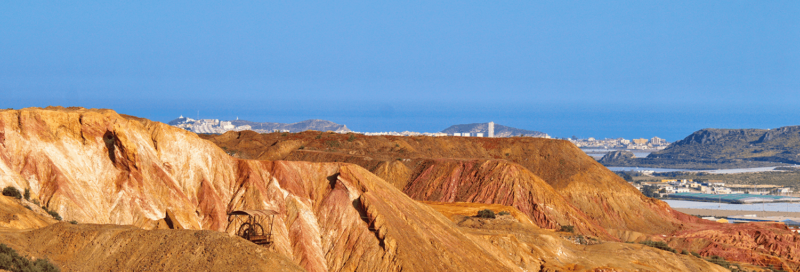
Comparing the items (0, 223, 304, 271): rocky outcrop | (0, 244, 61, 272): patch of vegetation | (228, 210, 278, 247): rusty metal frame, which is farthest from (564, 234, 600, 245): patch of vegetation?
(0, 244, 61, 272): patch of vegetation

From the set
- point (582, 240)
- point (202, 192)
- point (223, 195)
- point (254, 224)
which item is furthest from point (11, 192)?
point (582, 240)

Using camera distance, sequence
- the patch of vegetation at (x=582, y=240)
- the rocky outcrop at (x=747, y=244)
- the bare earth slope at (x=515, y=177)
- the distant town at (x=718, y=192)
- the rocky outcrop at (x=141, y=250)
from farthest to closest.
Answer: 1. the distant town at (x=718, y=192)
2. the bare earth slope at (x=515, y=177)
3. the rocky outcrop at (x=747, y=244)
4. the patch of vegetation at (x=582, y=240)
5. the rocky outcrop at (x=141, y=250)

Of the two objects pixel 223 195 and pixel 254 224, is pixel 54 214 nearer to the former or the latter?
pixel 223 195

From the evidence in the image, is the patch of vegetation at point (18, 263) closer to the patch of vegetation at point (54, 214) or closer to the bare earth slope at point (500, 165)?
the patch of vegetation at point (54, 214)

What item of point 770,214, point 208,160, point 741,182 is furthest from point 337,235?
point 741,182

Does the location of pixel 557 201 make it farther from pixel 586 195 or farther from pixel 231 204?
pixel 231 204

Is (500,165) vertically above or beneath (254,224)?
above

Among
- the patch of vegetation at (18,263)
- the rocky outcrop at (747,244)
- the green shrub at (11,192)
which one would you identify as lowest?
the rocky outcrop at (747,244)

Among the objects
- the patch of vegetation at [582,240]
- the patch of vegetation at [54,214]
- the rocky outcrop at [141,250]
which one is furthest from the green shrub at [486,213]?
the rocky outcrop at [141,250]
